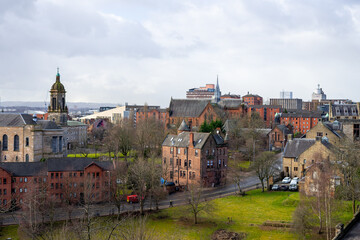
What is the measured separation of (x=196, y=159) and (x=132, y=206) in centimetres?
1652

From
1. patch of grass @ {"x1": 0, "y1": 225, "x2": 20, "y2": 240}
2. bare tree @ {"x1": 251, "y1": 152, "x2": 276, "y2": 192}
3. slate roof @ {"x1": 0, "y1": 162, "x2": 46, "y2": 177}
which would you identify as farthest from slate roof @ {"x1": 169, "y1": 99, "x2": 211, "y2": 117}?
patch of grass @ {"x1": 0, "y1": 225, "x2": 20, "y2": 240}

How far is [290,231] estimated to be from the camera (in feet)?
144

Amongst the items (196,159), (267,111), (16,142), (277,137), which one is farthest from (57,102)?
(267,111)

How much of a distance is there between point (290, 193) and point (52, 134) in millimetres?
46130

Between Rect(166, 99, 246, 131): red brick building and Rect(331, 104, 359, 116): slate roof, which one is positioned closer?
Rect(166, 99, 246, 131): red brick building

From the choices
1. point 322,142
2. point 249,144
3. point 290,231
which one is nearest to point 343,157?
point 322,142

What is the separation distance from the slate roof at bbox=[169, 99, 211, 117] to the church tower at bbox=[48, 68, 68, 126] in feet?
141

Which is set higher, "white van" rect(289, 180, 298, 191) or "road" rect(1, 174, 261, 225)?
"white van" rect(289, 180, 298, 191)

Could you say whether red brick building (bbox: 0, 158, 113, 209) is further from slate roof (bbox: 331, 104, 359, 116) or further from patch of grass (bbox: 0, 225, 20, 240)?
slate roof (bbox: 331, 104, 359, 116)

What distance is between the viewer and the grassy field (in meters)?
44.5

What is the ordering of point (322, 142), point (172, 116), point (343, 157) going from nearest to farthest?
point (343, 157) → point (322, 142) → point (172, 116)

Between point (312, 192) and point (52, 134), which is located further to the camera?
point (52, 134)

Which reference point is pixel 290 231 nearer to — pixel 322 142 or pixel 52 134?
pixel 322 142

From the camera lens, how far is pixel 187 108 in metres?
128
